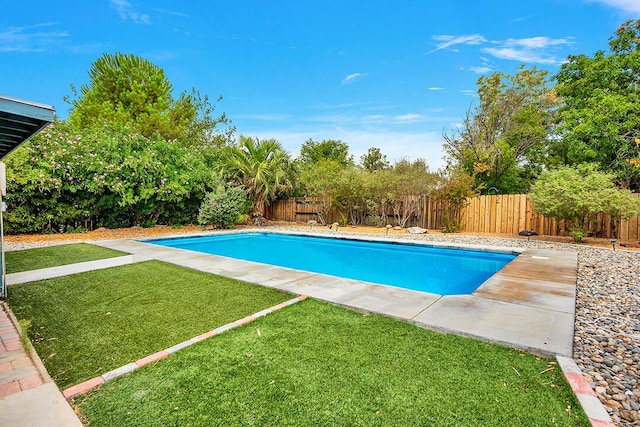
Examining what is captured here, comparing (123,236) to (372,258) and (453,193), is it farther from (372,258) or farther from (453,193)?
(453,193)

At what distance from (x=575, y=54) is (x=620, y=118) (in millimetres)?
4724

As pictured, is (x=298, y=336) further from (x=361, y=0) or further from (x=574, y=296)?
(x=361, y=0)

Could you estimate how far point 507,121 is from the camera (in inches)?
753

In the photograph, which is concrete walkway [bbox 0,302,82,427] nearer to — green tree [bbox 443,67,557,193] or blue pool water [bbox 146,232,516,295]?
blue pool water [bbox 146,232,516,295]

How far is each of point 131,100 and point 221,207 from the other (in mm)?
11959

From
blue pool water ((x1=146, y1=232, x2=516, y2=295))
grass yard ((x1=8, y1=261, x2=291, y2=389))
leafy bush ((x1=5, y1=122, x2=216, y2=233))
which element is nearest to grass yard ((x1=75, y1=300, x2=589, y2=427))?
grass yard ((x1=8, y1=261, x2=291, y2=389))

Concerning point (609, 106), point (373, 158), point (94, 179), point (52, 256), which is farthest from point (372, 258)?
point (373, 158)

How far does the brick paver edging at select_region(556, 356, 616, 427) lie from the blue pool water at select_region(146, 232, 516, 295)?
3435 millimetres

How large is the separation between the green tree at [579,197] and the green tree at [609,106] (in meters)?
3.48

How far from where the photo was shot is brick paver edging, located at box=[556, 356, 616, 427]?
1900mm

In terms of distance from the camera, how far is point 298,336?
9.92 feet

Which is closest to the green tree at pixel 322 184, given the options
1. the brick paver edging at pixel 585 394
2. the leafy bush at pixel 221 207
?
the leafy bush at pixel 221 207

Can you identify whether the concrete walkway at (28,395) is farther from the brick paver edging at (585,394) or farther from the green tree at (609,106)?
the green tree at (609,106)

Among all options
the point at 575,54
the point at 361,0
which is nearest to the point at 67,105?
the point at 361,0
